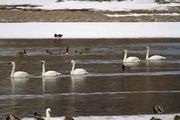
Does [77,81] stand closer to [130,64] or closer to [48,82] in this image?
[48,82]

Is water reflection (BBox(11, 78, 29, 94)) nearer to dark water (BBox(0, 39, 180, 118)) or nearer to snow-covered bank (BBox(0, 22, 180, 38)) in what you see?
dark water (BBox(0, 39, 180, 118))

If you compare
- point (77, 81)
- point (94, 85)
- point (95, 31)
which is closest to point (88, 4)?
point (95, 31)

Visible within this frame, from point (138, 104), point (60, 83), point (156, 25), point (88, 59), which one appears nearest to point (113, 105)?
point (138, 104)

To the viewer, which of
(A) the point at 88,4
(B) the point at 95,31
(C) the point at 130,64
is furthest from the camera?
(A) the point at 88,4

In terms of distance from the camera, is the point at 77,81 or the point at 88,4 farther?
the point at 88,4

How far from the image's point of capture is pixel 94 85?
21734 mm

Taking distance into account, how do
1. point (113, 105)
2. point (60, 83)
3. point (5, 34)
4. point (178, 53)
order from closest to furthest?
point (113, 105)
point (60, 83)
point (178, 53)
point (5, 34)

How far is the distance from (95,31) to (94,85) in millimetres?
26605

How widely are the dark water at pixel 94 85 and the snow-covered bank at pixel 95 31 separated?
8.44 m

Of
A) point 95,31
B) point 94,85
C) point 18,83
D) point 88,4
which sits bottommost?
point 88,4

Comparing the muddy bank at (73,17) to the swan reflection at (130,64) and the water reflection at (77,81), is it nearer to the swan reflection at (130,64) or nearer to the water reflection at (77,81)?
the swan reflection at (130,64)

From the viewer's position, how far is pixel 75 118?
51.8ft

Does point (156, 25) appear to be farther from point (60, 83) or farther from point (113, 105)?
point (113, 105)

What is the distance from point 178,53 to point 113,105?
49.7ft
